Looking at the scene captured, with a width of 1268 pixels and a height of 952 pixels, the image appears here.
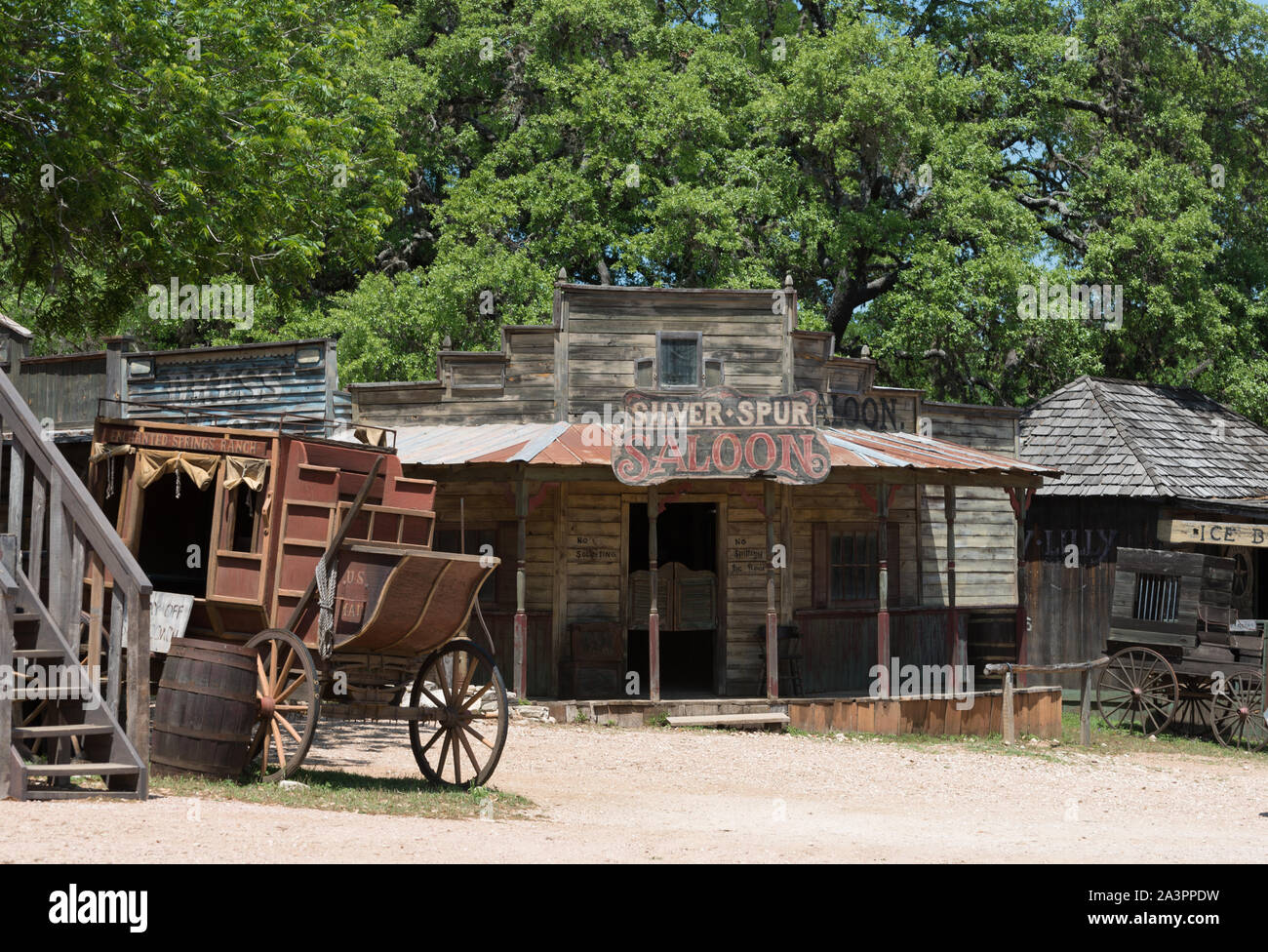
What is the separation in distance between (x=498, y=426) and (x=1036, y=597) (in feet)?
33.0

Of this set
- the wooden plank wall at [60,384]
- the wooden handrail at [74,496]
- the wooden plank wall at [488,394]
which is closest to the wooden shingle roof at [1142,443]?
the wooden plank wall at [488,394]

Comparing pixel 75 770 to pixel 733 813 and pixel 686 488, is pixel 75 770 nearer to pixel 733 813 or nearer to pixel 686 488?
pixel 733 813

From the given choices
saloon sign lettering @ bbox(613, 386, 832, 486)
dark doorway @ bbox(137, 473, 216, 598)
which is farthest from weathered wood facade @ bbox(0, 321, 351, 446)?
saloon sign lettering @ bbox(613, 386, 832, 486)

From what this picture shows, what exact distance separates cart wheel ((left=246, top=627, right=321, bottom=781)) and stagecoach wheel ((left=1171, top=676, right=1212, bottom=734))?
13763mm

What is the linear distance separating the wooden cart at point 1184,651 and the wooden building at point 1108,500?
1440 mm

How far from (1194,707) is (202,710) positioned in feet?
49.2

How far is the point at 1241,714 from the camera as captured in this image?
19.7 meters

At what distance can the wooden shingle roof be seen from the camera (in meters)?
23.7

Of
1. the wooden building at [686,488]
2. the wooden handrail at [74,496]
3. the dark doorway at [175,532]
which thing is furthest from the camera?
the wooden building at [686,488]

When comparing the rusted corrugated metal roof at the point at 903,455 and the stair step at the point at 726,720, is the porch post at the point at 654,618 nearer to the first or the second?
the stair step at the point at 726,720

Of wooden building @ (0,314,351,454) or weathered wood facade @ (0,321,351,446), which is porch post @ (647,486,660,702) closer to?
wooden building @ (0,314,351,454)

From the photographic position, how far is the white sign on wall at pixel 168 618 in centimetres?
1230

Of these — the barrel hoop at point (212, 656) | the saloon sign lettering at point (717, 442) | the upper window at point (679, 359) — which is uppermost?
the upper window at point (679, 359)

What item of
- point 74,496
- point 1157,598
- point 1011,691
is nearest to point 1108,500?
point 1157,598
